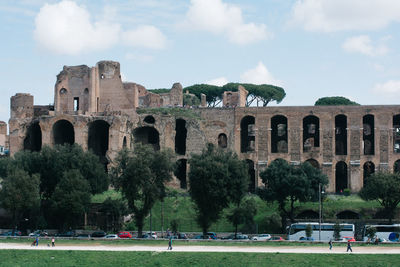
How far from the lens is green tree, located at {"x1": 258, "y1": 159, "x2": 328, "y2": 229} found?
5025cm

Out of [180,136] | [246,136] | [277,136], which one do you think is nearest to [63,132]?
[180,136]

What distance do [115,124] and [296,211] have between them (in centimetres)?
1797

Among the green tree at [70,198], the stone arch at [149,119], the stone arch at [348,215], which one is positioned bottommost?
the stone arch at [348,215]

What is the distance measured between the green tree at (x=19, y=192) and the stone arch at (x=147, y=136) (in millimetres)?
18889

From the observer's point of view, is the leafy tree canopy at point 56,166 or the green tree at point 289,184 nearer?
the green tree at point 289,184

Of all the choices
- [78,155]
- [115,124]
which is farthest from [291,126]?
[78,155]

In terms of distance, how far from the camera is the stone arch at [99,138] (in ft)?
210

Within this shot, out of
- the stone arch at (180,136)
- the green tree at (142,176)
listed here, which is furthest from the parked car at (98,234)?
the stone arch at (180,136)

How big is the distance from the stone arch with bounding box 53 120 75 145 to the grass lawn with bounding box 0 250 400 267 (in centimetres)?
2920

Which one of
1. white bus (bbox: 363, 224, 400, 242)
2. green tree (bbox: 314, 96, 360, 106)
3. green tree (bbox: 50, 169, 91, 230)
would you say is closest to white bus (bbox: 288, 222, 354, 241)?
white bus (bbox: 363, 224, 400, 242)

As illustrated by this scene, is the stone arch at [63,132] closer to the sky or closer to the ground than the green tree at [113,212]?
closer to the sky

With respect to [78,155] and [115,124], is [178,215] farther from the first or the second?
[115,124]

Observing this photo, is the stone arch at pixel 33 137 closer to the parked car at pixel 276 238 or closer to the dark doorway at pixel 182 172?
the dark doorway at pixel 182 172

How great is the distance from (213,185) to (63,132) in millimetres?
23589
